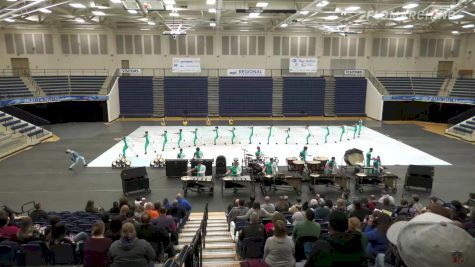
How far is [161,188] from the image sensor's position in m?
16.5

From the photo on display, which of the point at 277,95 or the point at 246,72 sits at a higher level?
the point at 246,72

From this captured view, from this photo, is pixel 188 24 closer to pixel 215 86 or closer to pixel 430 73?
pixel 215 86

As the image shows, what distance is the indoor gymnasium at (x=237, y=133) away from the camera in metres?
6.76

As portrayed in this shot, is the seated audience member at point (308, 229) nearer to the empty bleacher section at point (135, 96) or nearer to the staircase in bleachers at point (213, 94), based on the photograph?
the staircase in bleachers at point (213, 94)

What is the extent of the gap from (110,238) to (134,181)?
369 inches

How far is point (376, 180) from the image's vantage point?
54.4 ft

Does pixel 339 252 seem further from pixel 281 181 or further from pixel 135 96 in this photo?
pixel 135 96

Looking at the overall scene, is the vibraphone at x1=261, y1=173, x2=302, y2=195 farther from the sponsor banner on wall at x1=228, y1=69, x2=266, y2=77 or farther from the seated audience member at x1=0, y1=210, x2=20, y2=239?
the sponsor banner on wall at x1=228, y1=69, x2=266, y2=77

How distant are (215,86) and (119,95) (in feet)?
35.8

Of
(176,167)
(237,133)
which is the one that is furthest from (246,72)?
(176,167)

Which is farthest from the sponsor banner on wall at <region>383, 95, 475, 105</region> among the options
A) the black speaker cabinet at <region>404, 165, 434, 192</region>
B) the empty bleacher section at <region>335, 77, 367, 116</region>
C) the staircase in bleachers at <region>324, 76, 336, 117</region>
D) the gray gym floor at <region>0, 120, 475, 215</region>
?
the black speaker cabinet at <region>404, 165, 434, 192</region>

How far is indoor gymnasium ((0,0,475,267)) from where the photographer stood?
6.76 m

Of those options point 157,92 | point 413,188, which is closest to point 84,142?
point 157,92

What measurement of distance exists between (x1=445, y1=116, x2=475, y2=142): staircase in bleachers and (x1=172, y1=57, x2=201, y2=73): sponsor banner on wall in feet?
82.3
